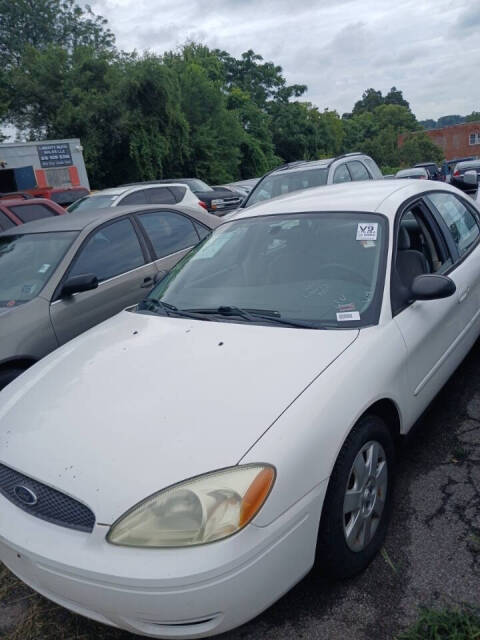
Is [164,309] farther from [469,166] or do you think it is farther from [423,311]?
[469,166]

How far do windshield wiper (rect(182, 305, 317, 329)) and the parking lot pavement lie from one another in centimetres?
106

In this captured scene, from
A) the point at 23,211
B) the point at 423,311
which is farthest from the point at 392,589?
the point at 23,211

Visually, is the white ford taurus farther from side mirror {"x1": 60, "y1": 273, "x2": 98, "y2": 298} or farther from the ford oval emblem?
side mirror {"x1": 60, "y1": 273, "x2": 98, "y2": 298}

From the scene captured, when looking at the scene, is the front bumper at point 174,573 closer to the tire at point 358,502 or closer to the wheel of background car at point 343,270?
the tire at point 358,502

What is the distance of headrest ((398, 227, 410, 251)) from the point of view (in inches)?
128

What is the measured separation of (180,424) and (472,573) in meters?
1.35

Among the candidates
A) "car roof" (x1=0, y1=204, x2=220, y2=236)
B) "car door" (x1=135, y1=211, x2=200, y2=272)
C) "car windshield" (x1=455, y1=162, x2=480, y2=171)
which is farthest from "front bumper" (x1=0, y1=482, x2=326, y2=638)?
"car windshield" (x1=455, y1=162, x2=480, y2=171)

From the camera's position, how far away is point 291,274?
3100 mm

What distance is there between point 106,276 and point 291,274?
2.23 m

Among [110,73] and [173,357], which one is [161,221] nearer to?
[173,357]

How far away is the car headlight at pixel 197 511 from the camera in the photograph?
187 cm

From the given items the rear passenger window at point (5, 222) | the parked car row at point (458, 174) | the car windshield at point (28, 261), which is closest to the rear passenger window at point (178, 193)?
the rear passenger window at point (5, 222)

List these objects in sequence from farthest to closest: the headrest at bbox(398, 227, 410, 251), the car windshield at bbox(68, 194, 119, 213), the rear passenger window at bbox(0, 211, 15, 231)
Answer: the car windshield at bbox(68, 194, 119, 213), the rear passenger window at bbox(0, 211, 15, 231), the headrest at bbox(398, 227, 410, 251)

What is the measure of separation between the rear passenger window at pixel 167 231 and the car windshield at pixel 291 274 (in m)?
1.82
